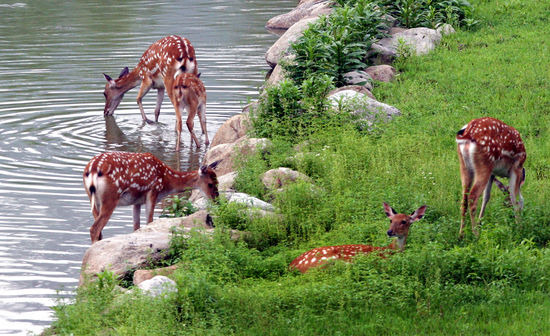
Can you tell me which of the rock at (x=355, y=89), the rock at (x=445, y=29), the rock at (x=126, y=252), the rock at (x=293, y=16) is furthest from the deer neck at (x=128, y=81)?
the rock at (x=126, y=252)

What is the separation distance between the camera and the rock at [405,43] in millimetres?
18938

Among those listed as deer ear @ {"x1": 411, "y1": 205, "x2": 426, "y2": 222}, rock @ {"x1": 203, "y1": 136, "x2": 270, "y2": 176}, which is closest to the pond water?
rock @ {"x1": 203, "y1": 136, "x2": 270, "y2": 176}

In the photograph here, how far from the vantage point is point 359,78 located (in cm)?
1681

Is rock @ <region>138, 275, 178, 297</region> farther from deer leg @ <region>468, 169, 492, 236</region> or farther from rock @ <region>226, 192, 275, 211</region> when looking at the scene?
deer leg @ <region>468, 169, 492, 236</region>

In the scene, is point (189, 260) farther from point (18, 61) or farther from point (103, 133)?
point (18, 61)

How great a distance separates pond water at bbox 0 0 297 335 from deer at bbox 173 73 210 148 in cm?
49

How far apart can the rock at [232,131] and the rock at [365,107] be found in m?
1.70

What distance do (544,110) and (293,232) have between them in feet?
19.9

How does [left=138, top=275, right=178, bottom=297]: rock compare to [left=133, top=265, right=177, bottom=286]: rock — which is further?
[left=133, top=265, right=177, bottom=286]: rock

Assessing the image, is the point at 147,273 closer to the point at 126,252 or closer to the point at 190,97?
the point at 126,252

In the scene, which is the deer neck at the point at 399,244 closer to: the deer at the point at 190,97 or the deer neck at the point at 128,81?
the deer at the point at 190,97

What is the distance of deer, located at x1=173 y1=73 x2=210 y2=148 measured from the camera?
56.2 ft

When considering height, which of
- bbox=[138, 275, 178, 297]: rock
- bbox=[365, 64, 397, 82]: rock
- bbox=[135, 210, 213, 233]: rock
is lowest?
bbox=[135, 210, 213, 233]: rock

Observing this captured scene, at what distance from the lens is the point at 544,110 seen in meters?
14.6
